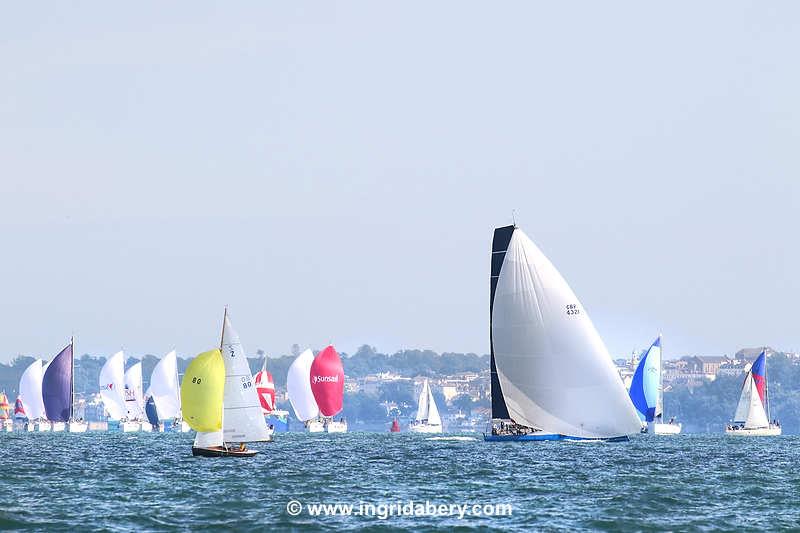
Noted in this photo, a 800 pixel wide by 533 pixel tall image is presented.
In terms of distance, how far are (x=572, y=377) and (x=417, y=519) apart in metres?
37.6

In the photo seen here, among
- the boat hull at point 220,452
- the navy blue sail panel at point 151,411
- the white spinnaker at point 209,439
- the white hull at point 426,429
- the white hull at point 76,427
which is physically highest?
the navy blue sail panel at point 151,411

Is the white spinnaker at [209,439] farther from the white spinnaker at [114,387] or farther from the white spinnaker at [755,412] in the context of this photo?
the white spinnaker at [114,387]

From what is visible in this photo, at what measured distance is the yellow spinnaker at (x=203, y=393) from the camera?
72000 millimetres

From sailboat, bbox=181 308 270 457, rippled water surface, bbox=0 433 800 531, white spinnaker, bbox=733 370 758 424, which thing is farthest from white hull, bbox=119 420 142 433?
sailboat, bbox=181 308 270 457

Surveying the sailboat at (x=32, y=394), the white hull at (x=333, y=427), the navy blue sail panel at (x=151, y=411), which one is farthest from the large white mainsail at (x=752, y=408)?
the sailboat at (x=32, y=394)

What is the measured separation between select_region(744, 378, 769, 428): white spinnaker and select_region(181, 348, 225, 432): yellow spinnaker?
9366 cm

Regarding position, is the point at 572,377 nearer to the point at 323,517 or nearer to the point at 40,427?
the point at 323,517

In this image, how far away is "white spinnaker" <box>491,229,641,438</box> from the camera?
267 ft


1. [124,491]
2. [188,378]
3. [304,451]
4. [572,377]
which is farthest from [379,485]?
[304,451]

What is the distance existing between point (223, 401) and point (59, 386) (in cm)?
8661

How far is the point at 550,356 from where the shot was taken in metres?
82.5

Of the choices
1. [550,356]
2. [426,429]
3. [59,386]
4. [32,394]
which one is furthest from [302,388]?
[550,356]

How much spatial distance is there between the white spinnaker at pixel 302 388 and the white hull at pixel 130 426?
2484 cm
